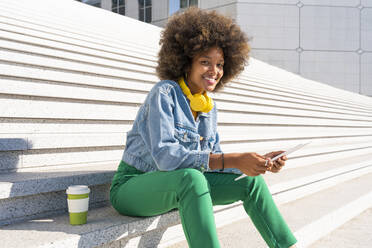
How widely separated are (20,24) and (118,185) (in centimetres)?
295

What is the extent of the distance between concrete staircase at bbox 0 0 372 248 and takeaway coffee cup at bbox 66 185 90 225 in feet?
0.13

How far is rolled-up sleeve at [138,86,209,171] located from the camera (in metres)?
1.54

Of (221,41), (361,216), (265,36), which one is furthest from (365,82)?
(221,41)

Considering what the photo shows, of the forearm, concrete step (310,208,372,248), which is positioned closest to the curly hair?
the forearm

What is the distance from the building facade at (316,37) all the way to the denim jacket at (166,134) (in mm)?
14846

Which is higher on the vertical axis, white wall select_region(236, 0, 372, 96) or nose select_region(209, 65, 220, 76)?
white wall select_region(236, 0, 372, 96)

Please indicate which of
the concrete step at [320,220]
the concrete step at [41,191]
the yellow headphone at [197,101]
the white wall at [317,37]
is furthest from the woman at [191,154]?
the white wall at [317,37]

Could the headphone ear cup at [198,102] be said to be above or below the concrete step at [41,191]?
above

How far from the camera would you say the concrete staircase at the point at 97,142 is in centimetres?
172

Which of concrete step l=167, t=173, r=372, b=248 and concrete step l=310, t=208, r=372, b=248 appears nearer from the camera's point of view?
concrete step l=167, t=173, r=372, b=248

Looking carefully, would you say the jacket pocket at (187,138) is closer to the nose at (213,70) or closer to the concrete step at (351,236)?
the nose at (213,70)

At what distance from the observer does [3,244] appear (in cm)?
136

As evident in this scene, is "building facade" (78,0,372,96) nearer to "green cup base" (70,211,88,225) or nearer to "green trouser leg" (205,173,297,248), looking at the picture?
"green trouser leg" (205,173,297,248)

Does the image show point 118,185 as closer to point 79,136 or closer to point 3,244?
point 3,244
